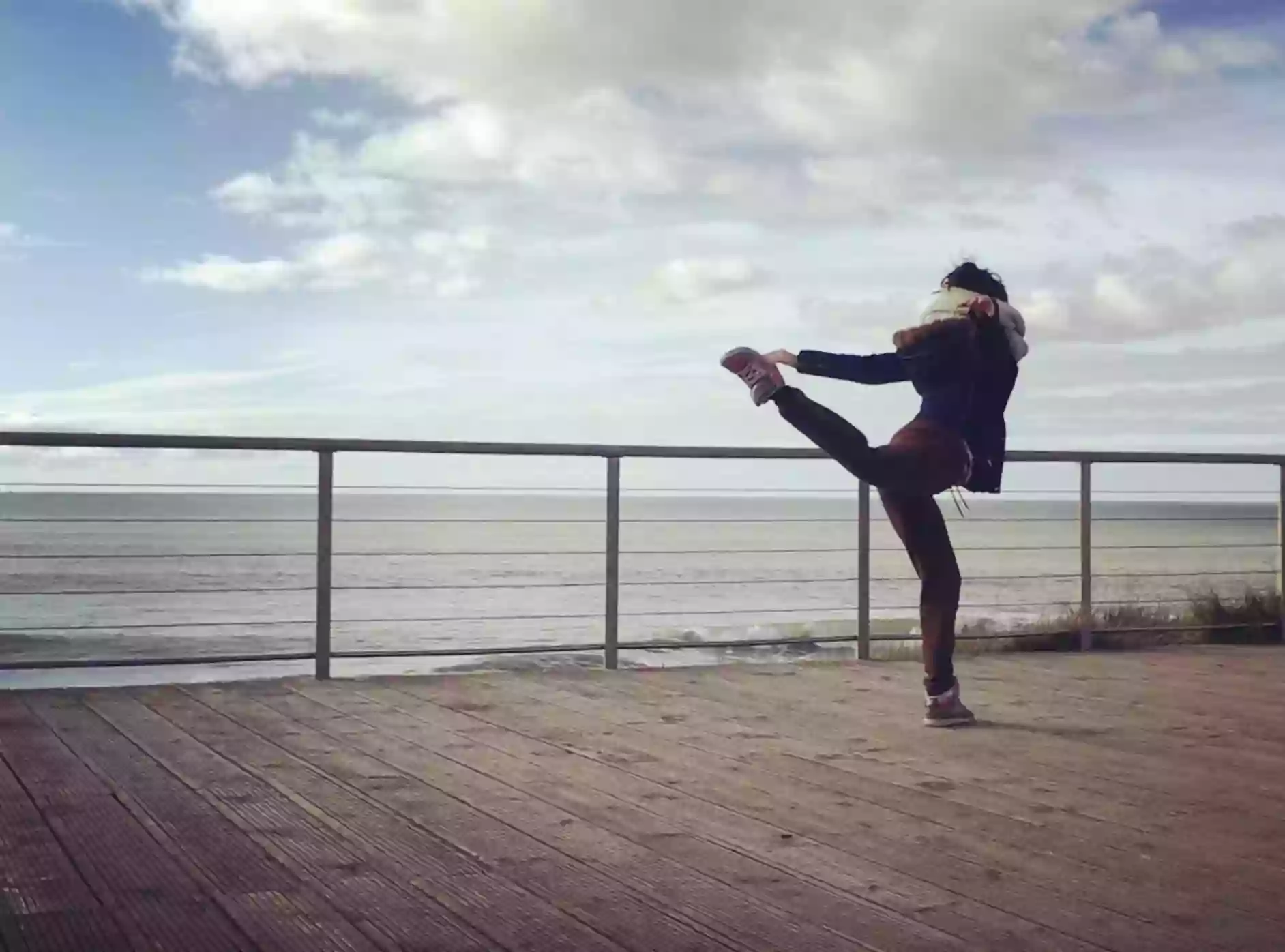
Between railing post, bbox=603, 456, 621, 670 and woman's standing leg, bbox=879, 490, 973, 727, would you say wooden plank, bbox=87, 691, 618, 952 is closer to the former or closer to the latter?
woman's standing leg, bbox=879, 490, 973, 727

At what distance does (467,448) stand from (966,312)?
1778 millimetres

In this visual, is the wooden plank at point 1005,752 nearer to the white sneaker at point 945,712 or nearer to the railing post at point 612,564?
the white sneaker at point 945,712

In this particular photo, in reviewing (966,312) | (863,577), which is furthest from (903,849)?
(863,577)

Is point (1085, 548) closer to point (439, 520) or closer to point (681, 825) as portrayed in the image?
point (439, 520)

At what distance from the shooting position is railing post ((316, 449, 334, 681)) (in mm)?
4648

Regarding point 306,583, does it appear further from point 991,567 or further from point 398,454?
point 398,454

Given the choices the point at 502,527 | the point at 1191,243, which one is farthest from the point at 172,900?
Result: the point at 502,527

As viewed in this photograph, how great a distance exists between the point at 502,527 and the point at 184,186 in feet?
59.3

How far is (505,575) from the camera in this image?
2075 centimetres

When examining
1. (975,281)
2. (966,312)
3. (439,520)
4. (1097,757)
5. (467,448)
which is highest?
(975,281)

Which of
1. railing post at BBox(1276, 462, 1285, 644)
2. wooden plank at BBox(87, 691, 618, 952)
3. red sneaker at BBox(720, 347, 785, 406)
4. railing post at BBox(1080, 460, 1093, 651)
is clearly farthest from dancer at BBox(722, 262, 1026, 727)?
railing post at BBox(1276, 462, 1285, 644)

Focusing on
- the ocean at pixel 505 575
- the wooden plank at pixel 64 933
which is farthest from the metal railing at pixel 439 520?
the wooden plank at pixel 64 933

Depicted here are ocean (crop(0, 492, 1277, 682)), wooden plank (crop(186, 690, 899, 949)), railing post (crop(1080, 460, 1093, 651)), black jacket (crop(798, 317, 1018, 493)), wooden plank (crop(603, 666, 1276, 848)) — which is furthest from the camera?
ocean (crop(0, 492, 1277, 682))

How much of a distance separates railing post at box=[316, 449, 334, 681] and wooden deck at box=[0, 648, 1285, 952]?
30 centimetres
